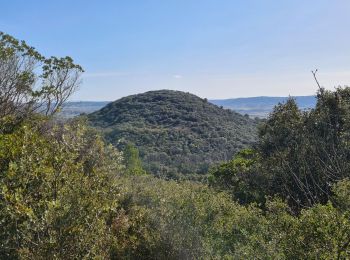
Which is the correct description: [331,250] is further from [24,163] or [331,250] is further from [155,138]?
[155,138]

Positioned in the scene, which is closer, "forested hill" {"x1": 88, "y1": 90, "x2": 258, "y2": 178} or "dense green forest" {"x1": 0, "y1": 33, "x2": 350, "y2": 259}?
"dense green forest" {"x1": 0, "y1": 33, "x2": 350, "y2": 259}

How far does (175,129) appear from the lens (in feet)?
365

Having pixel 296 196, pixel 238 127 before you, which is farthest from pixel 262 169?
pixel 238 127

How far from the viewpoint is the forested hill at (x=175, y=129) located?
88312 millimetres

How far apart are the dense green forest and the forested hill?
47358 mm

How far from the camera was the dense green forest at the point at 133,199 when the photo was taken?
753cm

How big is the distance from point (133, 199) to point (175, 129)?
92963 mm

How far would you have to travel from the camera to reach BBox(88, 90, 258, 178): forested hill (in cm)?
8831

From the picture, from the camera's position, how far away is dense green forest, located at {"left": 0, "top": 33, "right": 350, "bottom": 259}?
7.53 meters

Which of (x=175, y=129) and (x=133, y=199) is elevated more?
(x=133, y=199)

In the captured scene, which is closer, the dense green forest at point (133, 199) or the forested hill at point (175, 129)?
the dense green forest at point (133, 199)

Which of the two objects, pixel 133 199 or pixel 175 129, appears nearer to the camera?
pixel 133 199

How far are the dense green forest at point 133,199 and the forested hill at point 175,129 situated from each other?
47358 millimetres

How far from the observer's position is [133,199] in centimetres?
1844
